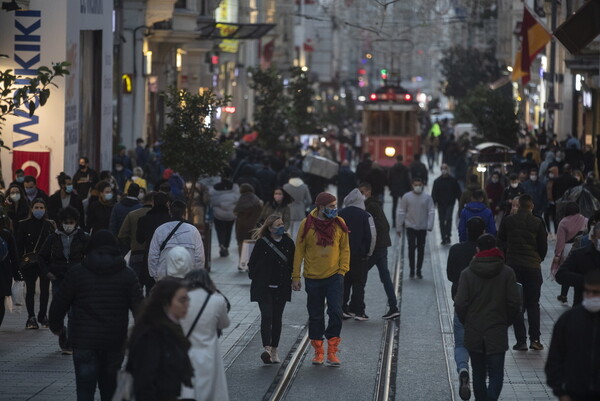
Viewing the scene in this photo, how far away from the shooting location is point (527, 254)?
15125 mm

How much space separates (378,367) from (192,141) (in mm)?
11205

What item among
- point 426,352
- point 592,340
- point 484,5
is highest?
point 484,5

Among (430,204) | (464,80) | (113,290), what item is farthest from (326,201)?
(464,80)

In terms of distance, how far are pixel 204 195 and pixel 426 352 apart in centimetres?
998

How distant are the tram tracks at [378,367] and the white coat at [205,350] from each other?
10.3ft

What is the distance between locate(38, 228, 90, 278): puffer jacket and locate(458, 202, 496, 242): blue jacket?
5.37 metres

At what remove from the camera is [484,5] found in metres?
67.1

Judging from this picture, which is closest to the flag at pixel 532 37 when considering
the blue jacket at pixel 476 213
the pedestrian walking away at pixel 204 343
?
the blue jacket at pixel 476 213

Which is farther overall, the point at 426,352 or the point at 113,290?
the point at 426,352

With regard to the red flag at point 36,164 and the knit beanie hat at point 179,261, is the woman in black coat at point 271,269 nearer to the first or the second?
the knit beanie hat at point 179,261

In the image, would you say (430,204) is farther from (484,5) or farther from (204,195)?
(484,5)

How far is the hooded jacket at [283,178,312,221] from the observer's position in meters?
25.4

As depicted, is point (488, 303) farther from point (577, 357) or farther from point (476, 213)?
point (476, 213)

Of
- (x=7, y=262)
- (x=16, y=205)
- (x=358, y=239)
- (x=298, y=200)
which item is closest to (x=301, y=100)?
(x=298, y=200)
